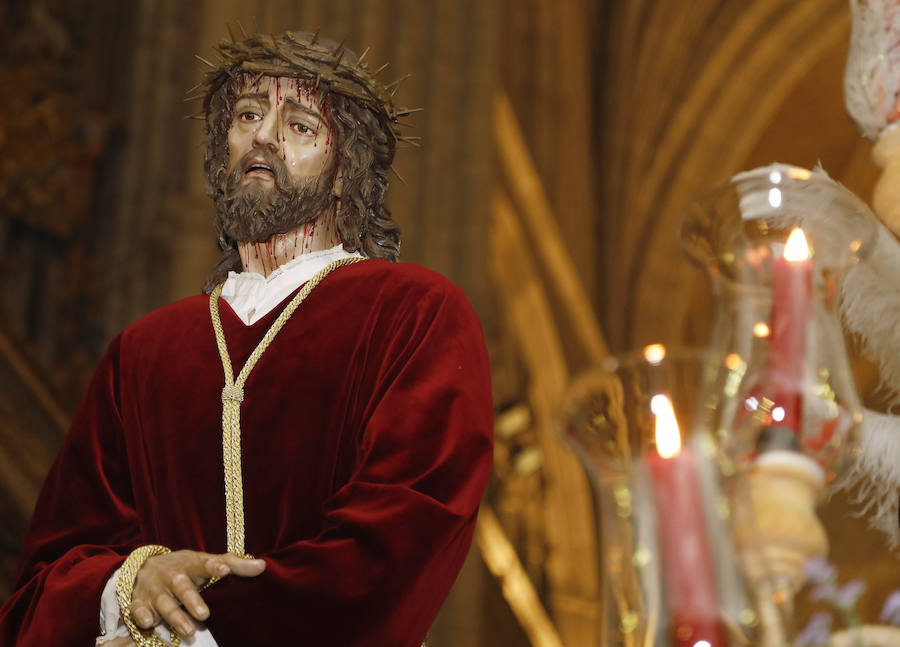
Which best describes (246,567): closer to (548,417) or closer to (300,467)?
(300,467)

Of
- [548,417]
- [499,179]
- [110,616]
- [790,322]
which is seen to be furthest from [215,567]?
[548,417]

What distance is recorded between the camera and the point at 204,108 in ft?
6.53

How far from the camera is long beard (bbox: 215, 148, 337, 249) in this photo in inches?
73.1

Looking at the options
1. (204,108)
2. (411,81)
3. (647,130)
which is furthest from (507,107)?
(204,108)

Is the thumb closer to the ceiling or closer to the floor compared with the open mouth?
closer to the floor

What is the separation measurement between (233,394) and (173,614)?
0.30 metres

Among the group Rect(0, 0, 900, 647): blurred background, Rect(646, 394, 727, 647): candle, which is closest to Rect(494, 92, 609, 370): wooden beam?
Rect(0, 0, 900, 647): blurred background

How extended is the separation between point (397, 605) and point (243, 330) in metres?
0.44

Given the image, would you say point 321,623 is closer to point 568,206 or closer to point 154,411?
point 154,411

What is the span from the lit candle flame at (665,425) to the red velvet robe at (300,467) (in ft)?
2.58

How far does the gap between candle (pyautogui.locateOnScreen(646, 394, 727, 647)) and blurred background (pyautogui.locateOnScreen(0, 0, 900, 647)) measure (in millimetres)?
274

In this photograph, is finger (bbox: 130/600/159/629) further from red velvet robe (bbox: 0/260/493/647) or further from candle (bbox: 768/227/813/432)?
candle (bbox: 768/227/813/432)

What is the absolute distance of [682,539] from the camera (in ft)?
10.0

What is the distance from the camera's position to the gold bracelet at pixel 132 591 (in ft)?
5.25
